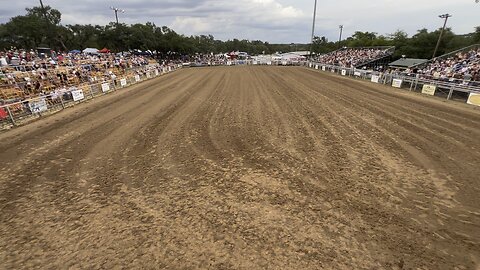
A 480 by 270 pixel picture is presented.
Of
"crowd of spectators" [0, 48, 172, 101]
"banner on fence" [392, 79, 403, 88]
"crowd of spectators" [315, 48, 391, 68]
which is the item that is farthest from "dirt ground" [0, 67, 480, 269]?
"crowd of spectators" [315, 48, 391, 68]

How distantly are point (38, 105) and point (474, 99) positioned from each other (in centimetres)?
2783

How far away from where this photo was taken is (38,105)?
52.5 feet

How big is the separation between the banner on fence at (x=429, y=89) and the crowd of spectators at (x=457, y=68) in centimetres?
141

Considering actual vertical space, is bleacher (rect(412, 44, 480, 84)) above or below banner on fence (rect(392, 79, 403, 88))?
above

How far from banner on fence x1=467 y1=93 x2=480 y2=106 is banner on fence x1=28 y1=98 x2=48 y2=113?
27712 millimetres

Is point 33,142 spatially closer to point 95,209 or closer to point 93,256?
point 95,209

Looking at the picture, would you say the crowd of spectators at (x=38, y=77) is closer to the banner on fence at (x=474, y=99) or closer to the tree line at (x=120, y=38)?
the banner on fence at (x=474, y=99)

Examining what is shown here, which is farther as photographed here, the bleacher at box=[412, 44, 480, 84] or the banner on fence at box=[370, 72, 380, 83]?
the banner on fence at box=[370, 72, 380, 83]

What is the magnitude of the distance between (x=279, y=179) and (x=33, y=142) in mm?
10900

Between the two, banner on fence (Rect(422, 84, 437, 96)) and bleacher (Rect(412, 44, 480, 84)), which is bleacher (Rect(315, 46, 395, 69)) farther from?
banner on fence (Rect(422, 84, 437, 96))

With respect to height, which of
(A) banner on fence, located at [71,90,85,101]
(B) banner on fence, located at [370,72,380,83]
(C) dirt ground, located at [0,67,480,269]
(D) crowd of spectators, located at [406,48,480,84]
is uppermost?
(D) crowd of spectators, located at [406,48,480,84]

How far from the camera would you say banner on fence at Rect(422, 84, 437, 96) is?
2071cm

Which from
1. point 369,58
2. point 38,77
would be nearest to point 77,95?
point 38,77

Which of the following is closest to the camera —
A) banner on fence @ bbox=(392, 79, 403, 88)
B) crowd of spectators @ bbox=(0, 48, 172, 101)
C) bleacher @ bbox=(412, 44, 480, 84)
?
crowd of spectators @ bbox=(0, 48, 172, 101)
